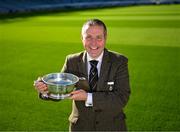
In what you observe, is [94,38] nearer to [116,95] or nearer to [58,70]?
[116,95]

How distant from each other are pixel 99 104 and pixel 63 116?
131 inches

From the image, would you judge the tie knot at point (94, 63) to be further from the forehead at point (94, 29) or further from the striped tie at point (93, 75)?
the forehead at point (94, 29)

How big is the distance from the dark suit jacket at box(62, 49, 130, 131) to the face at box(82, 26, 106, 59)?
147mm

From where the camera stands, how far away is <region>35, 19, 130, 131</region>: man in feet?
9.09

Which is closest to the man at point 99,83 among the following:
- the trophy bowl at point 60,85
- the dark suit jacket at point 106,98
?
the dark suit jacket at point 106,98

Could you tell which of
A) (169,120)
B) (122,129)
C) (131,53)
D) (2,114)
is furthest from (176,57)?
(122,129)

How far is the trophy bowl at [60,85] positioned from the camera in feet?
8.39

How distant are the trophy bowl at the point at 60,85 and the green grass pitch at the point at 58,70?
2889 millimetres

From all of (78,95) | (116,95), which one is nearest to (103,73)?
(116,95)

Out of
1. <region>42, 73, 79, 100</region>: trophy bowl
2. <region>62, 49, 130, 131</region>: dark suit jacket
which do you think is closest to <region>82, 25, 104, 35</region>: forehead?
<region>62, 49, 130, 131</region>: dark suit jacket

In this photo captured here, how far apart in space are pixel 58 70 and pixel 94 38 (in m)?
6.34

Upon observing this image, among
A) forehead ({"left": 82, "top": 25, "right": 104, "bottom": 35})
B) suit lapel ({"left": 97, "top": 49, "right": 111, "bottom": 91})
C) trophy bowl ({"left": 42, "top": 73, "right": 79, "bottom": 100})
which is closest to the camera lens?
trophy bowl ({"left": 42, "top": 73, "right": 79, "bottom": 100})

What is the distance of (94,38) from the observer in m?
2.76

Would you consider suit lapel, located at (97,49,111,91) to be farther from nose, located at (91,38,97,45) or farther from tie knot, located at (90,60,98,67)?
nose, located at (91,38,97,45)
